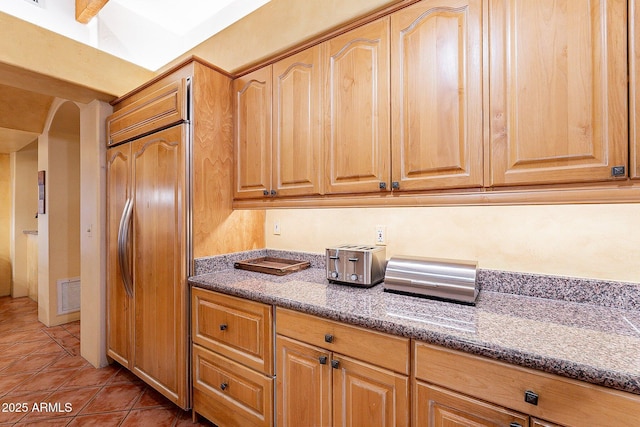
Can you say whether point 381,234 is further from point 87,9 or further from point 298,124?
point 87,9

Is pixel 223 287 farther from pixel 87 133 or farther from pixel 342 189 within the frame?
pixel 87 133

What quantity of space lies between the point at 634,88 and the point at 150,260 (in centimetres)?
252

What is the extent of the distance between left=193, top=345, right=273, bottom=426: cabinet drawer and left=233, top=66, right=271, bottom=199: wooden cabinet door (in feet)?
3.29

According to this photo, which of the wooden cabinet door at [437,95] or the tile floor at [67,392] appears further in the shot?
the tile floor at [67,392]

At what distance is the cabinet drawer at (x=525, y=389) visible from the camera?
757mm

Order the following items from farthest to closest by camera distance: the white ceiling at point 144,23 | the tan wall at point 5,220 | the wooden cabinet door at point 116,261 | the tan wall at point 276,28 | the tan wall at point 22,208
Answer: the tan wall at point 5,220, the tan wall at point 22,208, the wooden cabinet door at point 116,261, the white ceiling at point 144,23, the tan wall at point 276,28

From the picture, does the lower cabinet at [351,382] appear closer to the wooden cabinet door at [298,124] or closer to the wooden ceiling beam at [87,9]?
the wooden cabinet door at [298,124]

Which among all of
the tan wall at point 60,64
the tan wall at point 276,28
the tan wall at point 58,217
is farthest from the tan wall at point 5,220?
the tan wall at point 276,28

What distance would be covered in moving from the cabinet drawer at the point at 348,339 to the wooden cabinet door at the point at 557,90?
0.76m

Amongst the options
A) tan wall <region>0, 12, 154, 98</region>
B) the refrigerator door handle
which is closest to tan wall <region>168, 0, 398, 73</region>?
tan wall <region>0, 12, 154, 98</region>

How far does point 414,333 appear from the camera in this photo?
1009 millimetres

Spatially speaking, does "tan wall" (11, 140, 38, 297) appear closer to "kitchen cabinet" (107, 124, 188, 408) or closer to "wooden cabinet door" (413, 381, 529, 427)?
"kitchen cabinet" (107, 124, 188, 408)

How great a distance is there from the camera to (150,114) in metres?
1.97

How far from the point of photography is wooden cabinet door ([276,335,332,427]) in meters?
1.24
